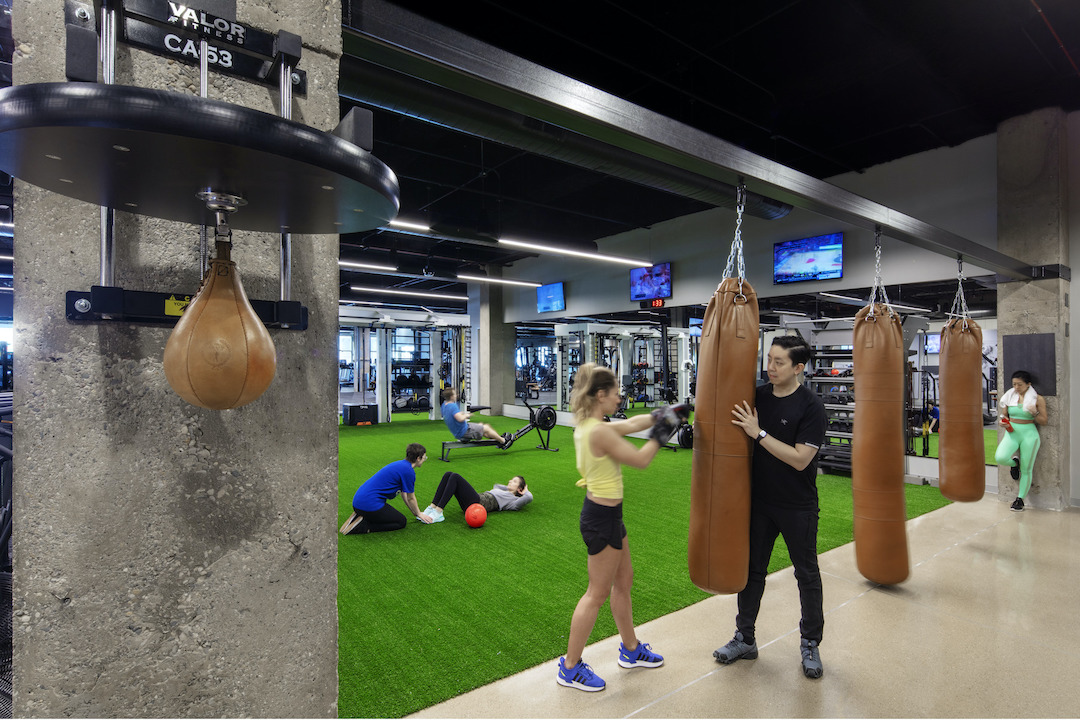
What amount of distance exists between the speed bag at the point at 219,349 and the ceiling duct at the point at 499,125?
2.52 meters

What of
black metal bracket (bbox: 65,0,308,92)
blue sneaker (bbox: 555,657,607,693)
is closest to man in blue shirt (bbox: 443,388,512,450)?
blue sneaker (bbox: 555,657,607,693)

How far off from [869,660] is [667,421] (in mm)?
1835

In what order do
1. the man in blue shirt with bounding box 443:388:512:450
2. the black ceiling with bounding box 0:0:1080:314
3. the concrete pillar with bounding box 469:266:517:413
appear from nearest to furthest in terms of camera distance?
the black ceiling with bounding box 0:0:1080:314, the man in blue shirt with bounding box 443:388:512:450, the concrete pillar with bounding box 469:266:517:413

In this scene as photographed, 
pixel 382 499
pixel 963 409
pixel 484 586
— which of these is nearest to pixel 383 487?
Answer: pixel 382 499

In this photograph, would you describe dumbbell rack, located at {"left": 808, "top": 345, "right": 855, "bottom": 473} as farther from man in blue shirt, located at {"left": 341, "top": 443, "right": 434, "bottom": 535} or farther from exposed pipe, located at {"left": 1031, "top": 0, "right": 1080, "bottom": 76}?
man in blue shirt, located at {"left": 341, "top": 443, "right": 434, "bottom": 535}

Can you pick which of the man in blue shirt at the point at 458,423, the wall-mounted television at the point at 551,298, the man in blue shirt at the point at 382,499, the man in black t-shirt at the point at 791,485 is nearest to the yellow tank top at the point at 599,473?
the man in black t-shirt at the point at 791,485

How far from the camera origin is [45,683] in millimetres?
1170

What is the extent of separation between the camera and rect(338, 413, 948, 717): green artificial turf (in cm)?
266

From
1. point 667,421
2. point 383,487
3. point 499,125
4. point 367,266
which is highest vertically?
point 499,125

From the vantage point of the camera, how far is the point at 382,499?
15.8 ft

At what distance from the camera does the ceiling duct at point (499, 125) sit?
4.02 m

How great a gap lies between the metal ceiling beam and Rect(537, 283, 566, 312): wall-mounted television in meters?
10.1

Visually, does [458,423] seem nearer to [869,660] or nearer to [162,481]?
[869,660]

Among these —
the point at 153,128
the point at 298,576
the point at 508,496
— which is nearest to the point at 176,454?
the point at 298,576
